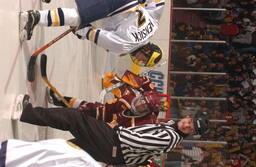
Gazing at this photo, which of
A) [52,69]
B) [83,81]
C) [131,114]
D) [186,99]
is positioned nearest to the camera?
[131,114]

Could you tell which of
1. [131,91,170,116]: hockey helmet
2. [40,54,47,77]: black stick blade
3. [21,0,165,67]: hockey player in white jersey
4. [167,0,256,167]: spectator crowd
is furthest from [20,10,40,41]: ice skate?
[167,0,256,167]: spectator crowd

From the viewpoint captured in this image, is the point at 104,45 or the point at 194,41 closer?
the point at 104,45

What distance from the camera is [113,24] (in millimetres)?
3031

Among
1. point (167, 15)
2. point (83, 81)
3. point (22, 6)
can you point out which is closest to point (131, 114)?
point (22, 6)

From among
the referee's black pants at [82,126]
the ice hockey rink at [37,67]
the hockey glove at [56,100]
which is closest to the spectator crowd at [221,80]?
the ice hockey rink at [37,67]

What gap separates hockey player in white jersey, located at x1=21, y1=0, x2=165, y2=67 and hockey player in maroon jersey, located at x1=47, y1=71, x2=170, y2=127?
0.22 m

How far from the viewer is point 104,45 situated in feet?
9.89

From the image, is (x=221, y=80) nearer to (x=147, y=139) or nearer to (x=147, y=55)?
(x=147, y=55)

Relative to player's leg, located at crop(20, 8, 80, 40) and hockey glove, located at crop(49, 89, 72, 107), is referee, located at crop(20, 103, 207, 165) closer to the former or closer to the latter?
player's leg, located at crop(20, 8, 80, 40)

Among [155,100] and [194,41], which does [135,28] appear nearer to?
[155,100]

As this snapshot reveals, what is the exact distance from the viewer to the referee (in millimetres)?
2588

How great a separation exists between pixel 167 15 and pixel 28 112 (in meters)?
4.42

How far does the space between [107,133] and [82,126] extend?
6.6 inches

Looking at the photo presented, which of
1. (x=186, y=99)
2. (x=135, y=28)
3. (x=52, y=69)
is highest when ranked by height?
(x=135, y=28)
